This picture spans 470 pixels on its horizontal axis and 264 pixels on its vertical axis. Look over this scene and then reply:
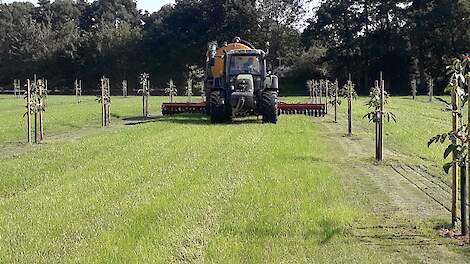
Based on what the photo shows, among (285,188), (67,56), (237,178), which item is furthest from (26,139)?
(67,56)

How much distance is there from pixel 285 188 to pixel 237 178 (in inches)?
49.7

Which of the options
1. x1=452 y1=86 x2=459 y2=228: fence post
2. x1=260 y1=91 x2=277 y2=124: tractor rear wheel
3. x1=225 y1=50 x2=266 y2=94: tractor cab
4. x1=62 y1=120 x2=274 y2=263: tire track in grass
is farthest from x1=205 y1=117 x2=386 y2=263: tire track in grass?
x1=225 y1=50 x2=266 y2=94: tractor cab

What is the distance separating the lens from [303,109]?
3017 cm

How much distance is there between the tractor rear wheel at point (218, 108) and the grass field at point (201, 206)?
24.4 ft

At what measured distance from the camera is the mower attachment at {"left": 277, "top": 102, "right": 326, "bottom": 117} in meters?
29.8

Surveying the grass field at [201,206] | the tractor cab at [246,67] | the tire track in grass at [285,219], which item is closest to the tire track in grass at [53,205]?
the grass field at [201,206]

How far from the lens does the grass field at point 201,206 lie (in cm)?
698

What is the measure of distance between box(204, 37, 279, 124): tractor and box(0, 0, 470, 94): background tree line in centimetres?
3077

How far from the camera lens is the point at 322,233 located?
7.75 meters

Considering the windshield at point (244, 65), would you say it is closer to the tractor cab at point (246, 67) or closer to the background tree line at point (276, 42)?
the tractor cab at point (246, 67)

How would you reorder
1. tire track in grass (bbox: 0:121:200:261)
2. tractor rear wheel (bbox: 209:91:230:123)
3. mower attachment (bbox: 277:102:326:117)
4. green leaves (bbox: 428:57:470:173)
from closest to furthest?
tire track in grass (bbox: 0:121:200:261)
green leaves (bbox: 428:57:470:173)
tractor rear wheel (bbox: 209:91:230:123)
mower attachment (bbox: 277:102:326:117)

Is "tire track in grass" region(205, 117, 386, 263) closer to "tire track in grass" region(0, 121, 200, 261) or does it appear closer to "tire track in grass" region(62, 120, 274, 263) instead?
"tire track in grass" region(62, 120, 274, 263)

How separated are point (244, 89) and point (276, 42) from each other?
44.0 meters

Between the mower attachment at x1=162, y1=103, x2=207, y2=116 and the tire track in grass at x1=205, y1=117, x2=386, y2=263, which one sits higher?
the mower attachment at x1=162, y1=103, x2=207, y2=116
